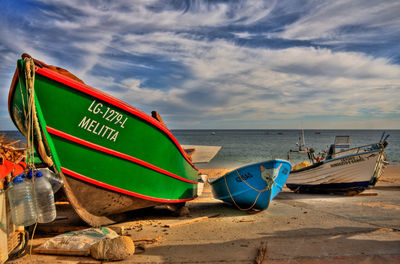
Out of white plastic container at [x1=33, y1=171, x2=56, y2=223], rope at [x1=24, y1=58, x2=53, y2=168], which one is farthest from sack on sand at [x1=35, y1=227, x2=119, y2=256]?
rope at [x1=24, y1=58, x2=53, y2=168]

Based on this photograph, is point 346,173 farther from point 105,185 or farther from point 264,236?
point 105,185

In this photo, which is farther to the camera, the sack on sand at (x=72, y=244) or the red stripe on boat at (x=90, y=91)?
the red stripe on boat at (x=90, y=91)

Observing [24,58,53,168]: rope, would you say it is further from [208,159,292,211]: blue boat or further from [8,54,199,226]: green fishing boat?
[208,159,292,211]: blue boat

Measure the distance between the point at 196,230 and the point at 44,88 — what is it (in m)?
3.63

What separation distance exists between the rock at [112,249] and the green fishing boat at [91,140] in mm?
1105

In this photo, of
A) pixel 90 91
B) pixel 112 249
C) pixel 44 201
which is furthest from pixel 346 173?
pixel 44 201

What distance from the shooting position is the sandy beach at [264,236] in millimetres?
3725

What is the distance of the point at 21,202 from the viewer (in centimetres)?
355

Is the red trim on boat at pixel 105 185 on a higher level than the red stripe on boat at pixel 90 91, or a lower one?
lower

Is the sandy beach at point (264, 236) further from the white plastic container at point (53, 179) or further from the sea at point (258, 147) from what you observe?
the sea at point (258, 147)

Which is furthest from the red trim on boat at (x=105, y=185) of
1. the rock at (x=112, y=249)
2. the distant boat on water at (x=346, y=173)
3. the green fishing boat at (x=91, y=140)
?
the distant boat on water at (x=346, y=173)

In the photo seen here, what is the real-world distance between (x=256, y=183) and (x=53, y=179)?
4284 mm

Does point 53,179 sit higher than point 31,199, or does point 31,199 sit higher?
point 53,179

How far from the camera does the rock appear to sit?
12.0 feet
